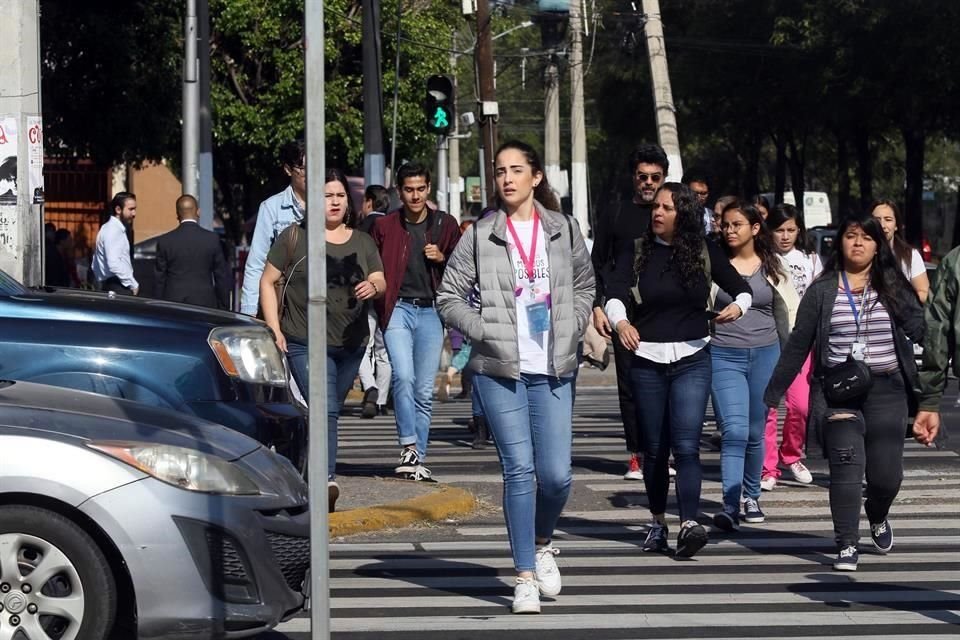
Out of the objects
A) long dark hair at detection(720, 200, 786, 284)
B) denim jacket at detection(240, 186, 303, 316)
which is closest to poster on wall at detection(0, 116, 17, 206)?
denim jacket at detection(240, 186, 303, 316)

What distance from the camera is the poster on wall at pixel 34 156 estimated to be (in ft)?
38.1

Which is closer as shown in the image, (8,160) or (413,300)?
(413,300)

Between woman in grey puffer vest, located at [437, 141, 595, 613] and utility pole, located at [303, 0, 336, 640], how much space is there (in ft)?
7.19

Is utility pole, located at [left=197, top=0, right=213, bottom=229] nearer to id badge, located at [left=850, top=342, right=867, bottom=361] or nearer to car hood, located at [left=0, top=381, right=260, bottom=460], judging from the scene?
id badge, located at [left=850, top=342, right=867, bottom=361]

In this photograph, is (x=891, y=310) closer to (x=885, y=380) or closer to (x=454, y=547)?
(x=885, y=380)

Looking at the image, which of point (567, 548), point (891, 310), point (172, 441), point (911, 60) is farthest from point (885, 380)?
point (911, 60)

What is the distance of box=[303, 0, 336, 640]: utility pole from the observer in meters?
4.83

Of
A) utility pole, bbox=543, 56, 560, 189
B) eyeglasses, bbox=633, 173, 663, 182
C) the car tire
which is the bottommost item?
the car tire

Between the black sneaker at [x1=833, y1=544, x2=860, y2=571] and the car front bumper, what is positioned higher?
the car front bumper

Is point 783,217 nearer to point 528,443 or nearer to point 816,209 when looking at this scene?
point 528,443

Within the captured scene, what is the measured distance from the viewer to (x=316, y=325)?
16.0ft

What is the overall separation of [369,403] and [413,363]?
419 cm

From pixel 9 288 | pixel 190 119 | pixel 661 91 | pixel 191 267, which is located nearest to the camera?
pixel 9 288

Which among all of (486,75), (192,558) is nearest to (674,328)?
(192,558)
